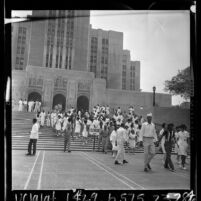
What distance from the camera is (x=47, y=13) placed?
8.39ft

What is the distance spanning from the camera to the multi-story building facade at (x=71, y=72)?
672 cm

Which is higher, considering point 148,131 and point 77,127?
point 148,131

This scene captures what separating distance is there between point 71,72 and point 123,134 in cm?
781

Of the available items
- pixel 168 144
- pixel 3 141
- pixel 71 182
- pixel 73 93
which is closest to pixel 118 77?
pixel 73 93

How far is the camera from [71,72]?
12680 millimetres

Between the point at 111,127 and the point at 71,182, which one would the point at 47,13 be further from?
the point at 111,127

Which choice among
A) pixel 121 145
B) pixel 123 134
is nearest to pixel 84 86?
pixel 123 134

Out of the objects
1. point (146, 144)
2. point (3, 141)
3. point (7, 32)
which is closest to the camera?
point (3, 141)

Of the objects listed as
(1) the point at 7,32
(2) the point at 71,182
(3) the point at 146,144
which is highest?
(1) the point at 7,32

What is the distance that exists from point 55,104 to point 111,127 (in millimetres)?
7652

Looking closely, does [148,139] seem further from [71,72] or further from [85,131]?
[71,72]

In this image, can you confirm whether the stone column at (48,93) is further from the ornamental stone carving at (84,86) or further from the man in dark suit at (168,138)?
the man in dark suit at (168,138)

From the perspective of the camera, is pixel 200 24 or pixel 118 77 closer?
pixel 200 24
